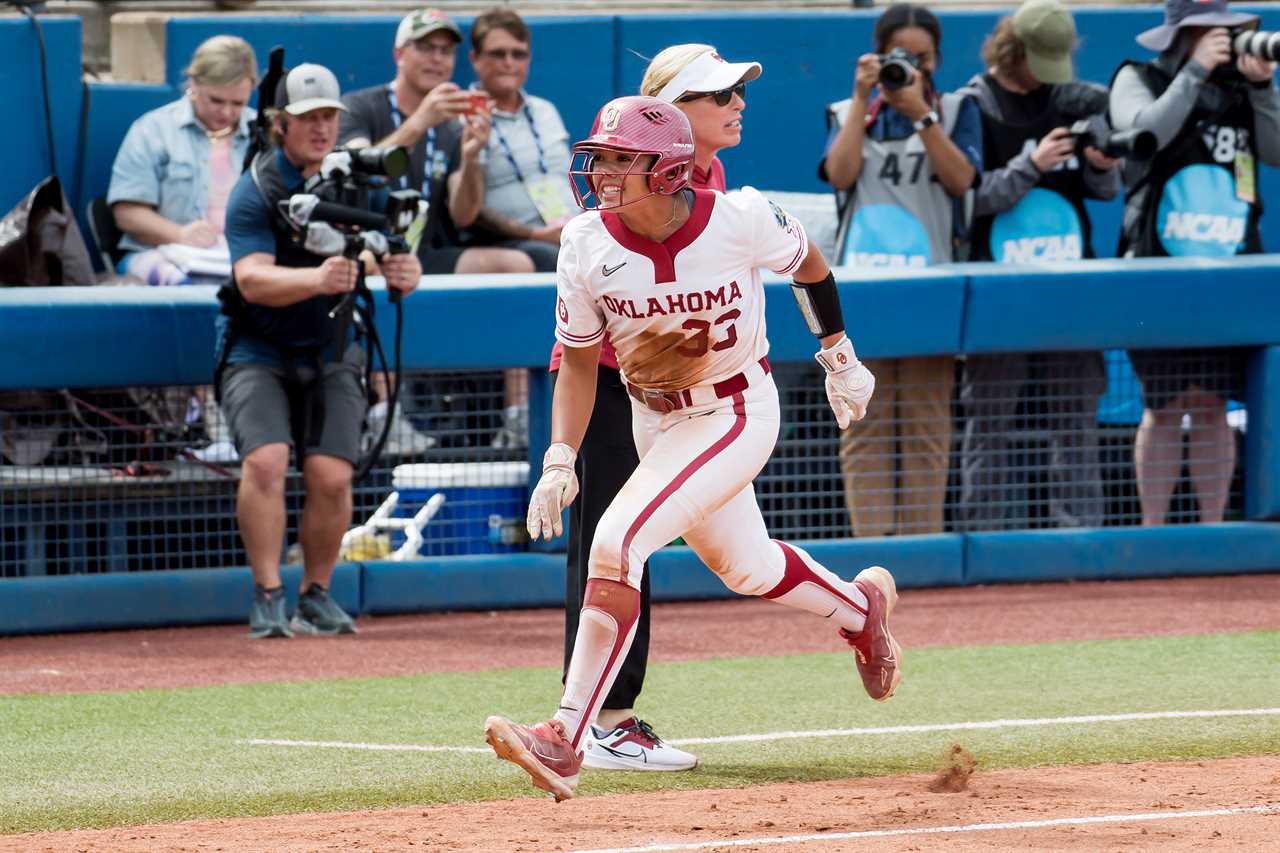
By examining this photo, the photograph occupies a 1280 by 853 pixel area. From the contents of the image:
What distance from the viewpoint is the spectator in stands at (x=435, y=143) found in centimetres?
Answer: 852

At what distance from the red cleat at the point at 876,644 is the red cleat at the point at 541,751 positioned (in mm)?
1080

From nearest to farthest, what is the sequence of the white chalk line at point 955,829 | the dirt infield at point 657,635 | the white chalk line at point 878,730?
1. the white chalk line at point 955,829
2. the white chalk line at point 878,730
3. the dirt infield at point 657,635

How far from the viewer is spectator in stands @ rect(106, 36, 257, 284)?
862 centimetres

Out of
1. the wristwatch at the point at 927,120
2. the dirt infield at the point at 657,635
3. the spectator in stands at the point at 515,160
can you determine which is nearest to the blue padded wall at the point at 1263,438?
the dirt infield at the point at 657,635

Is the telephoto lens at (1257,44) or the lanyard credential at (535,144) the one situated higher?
the telephoto lens at (1257,44)

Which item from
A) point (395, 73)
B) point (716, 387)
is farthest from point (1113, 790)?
point (395, 73)

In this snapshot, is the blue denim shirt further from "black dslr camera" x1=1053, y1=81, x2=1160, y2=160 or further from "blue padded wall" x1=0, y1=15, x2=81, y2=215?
"black dslr camera" x1=1053, y1=81, x2=1160, y2=160

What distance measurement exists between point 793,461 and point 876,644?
3.17m

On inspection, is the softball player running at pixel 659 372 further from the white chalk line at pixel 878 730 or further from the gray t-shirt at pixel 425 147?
the gray t-shirt at pixel 425 147

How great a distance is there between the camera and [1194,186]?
8.68 meters

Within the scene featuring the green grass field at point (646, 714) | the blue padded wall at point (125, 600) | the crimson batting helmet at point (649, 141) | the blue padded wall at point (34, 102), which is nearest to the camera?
the crimson batting helmet at point (649, 141)

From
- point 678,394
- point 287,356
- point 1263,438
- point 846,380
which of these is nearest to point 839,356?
point 846,380

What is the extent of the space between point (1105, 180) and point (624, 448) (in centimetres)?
422

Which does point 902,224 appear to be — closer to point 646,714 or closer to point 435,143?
point 435,143
